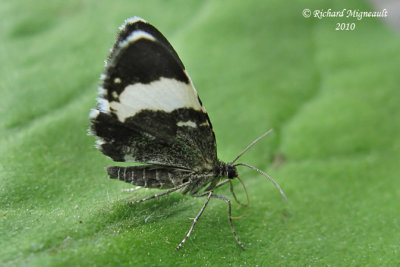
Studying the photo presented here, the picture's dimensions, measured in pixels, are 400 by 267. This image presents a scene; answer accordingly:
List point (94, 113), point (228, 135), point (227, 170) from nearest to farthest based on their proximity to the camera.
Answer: point (94, 113)
point (227, 170)
point (228, 135)

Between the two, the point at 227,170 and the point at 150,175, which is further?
the point at 227,170

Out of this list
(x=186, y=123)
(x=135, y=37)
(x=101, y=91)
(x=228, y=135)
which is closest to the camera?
(x=135, y=37)

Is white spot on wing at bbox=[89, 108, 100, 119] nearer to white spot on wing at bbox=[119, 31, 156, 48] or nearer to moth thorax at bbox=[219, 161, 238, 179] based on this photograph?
white spot on wing at bbox=[119, 31, 156, 48]

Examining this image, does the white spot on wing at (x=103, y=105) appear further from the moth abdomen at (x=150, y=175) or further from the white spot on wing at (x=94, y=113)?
the moth abdomen at (x=150, y=175)

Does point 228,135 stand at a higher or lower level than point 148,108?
lower

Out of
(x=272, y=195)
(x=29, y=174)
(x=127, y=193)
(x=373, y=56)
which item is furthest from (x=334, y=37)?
(x=29, y=174)

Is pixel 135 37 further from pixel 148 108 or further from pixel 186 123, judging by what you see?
pixel 186 123

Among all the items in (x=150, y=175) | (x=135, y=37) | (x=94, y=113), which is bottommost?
(x=150, y=175)

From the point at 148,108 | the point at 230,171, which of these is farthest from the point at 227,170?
the point at 148,108

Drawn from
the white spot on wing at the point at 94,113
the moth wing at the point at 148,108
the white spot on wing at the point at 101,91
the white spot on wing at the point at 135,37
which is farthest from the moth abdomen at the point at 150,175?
the white spot on wing at the point at 135,37
